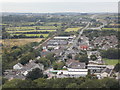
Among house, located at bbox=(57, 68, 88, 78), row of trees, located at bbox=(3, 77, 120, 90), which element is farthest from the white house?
row of trees, located at bbox=(3, 77, 120, 90)

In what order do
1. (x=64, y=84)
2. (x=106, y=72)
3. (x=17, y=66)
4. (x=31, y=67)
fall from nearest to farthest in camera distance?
(x=64, y=84) → (x=106, y=72) → (x=31, y=67) → (x=17, y=66)

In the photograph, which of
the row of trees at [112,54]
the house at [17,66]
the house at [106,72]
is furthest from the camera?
the row of trees at [112,54]

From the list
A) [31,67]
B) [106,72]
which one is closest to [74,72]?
[106,72]

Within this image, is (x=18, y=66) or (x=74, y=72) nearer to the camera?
(x=74, y=72)

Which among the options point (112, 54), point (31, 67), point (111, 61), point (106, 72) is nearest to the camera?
point (106, 72)

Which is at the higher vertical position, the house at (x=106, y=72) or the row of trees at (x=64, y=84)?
the row of trees at (x=64, y=84)

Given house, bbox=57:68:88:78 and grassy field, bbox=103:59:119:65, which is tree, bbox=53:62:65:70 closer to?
house, bbox=57:68:88:78

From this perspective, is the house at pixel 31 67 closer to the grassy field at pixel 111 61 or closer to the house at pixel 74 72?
the house at pixel 74 72

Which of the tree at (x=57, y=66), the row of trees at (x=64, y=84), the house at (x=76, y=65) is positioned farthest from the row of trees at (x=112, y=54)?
the row of trees at (x=64, y=84)

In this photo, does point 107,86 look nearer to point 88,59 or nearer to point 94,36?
point 88,59

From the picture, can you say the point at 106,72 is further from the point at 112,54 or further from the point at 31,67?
the point at 31,67

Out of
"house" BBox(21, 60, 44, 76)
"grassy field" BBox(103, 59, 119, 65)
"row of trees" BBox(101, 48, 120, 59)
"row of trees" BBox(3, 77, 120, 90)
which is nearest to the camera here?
"row of trees" BBox(3, 77, 120, 90)
